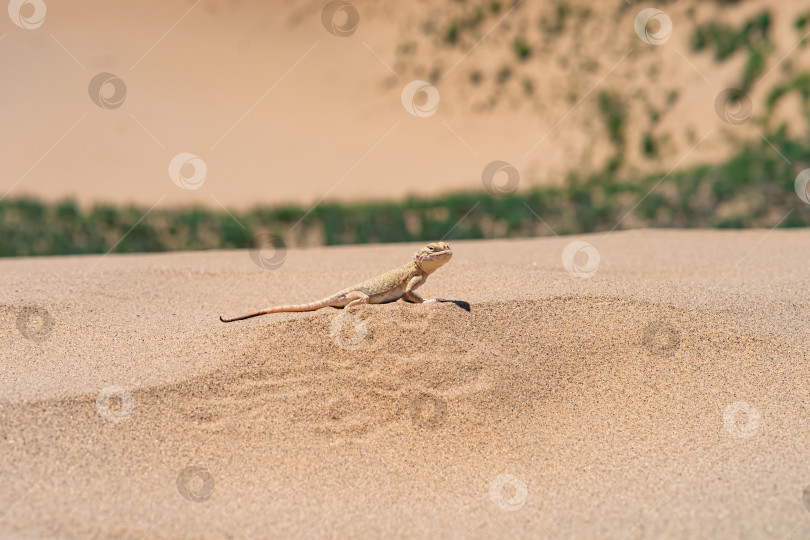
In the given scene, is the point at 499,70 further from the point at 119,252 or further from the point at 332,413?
the point at 332,413

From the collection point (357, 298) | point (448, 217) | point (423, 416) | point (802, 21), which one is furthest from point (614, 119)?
point (423, 416)

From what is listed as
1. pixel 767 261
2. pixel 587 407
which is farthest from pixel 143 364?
pixel 767 261

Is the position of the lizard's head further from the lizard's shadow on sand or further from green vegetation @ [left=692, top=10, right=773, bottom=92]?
green vegetation @ [left=692, top=10, right=773, bottom=92]

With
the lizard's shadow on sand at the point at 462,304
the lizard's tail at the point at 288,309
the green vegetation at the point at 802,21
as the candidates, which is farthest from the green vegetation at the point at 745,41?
the lizard's tail at the point at 288,309

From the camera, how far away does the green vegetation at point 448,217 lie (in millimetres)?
8070

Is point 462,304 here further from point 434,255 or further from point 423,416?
point 423,416

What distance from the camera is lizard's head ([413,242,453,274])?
3873 mm

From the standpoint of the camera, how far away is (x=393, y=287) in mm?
3957

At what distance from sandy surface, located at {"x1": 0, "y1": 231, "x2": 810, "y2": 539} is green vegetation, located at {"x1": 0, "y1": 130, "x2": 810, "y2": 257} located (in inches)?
148

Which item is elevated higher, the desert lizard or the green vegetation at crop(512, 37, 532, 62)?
the green vegetation at crop(512, 37, 532, 62)

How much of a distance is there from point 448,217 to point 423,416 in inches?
203

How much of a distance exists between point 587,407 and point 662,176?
6.38m

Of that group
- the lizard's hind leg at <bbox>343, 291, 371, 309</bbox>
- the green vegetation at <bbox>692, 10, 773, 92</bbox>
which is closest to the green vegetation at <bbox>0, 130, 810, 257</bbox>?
the green vegetation at <bbox>692, 10, 773, 92</bbox>

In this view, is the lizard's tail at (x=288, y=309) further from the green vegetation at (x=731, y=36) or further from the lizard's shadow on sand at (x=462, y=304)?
the green vegetation at (x=731, y=36)
